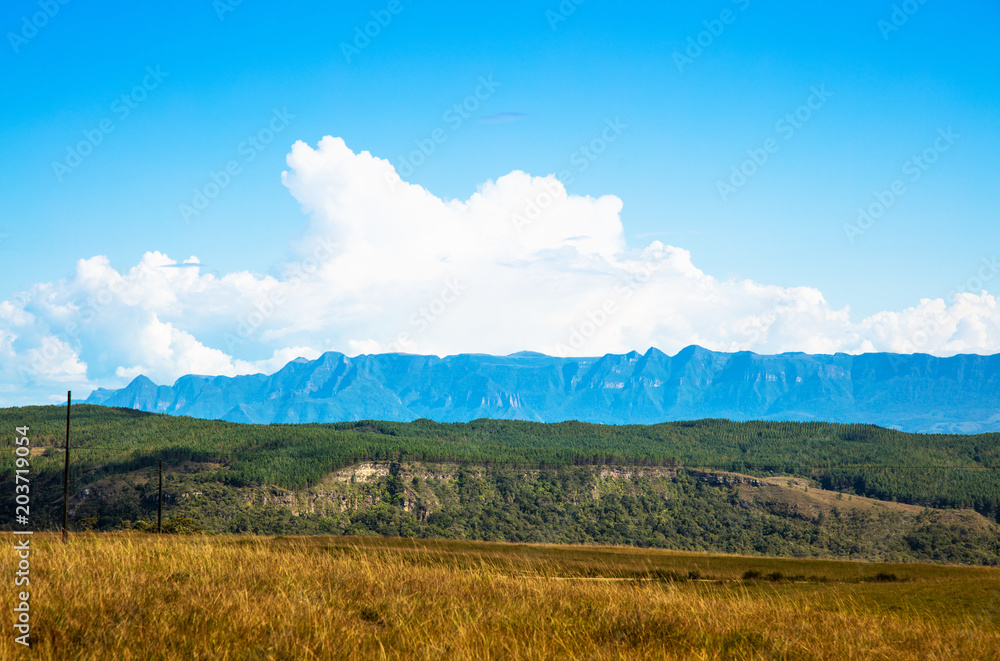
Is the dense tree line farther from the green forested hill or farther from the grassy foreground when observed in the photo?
the grassy foreground

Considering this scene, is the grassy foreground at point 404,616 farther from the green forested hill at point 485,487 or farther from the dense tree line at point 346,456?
the dense tree line at point 346,456

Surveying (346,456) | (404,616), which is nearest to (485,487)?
(346,456)

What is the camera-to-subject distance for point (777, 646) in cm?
734

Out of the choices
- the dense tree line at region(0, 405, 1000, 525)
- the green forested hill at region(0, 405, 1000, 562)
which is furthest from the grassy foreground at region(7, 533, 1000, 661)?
the dense tree line at region(0, 405, 1000, 525)

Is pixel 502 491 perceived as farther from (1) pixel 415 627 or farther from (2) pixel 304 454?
(1) pixel 415 627

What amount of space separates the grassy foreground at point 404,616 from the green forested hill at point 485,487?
79.3 meters

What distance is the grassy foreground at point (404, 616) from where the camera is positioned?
21.9 feet

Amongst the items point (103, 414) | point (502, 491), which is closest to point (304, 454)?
point (502, 491)

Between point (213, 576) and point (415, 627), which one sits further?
point (213, 576)

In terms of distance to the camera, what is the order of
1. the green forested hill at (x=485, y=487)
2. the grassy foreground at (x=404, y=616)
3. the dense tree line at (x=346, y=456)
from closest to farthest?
the grassy foreground at (x=404, y=616) → the green forested hill at (x=485, y=487) → the dense tree line at (x=346, y=456)

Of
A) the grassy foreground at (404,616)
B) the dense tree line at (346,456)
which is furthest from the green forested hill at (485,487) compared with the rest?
the grassy foreground at (404,616)

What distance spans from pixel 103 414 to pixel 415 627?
214 metres

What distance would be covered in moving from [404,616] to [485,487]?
14541 centimetres

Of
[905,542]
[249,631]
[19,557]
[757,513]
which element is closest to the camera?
[249,631]
